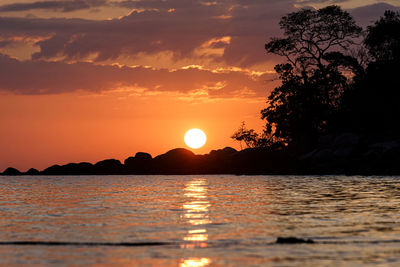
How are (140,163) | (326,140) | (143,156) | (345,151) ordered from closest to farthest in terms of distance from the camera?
(345,151)
(326,140)
(140,163)
(143,156)

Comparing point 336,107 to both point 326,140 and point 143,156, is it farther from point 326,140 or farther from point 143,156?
point 143,156

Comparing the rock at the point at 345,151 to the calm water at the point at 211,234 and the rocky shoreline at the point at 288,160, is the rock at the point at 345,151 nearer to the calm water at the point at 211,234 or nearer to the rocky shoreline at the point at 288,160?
the rocky shoreline at the point at 288,160

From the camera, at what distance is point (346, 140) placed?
87438mm

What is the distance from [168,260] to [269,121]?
284 feet

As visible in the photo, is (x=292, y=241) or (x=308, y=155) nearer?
(x=292, y=241)

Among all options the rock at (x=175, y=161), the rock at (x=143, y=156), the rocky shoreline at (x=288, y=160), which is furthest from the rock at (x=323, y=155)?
the rock at (x=143, y=156)

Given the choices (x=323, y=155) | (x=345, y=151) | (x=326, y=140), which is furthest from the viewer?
(x=326, y=140)

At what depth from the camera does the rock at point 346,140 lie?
8700 centimetres

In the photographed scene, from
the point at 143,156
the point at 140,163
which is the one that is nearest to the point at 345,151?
the point at 143,156

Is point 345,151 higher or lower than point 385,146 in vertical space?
lower

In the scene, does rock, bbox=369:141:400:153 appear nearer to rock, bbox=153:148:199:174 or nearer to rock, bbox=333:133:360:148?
rock, bbox=333:133:360:148

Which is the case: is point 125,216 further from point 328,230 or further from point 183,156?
point 183,156

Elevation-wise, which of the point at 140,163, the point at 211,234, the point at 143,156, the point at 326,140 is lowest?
the point at 211,234

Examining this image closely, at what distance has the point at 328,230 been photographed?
2011cm
